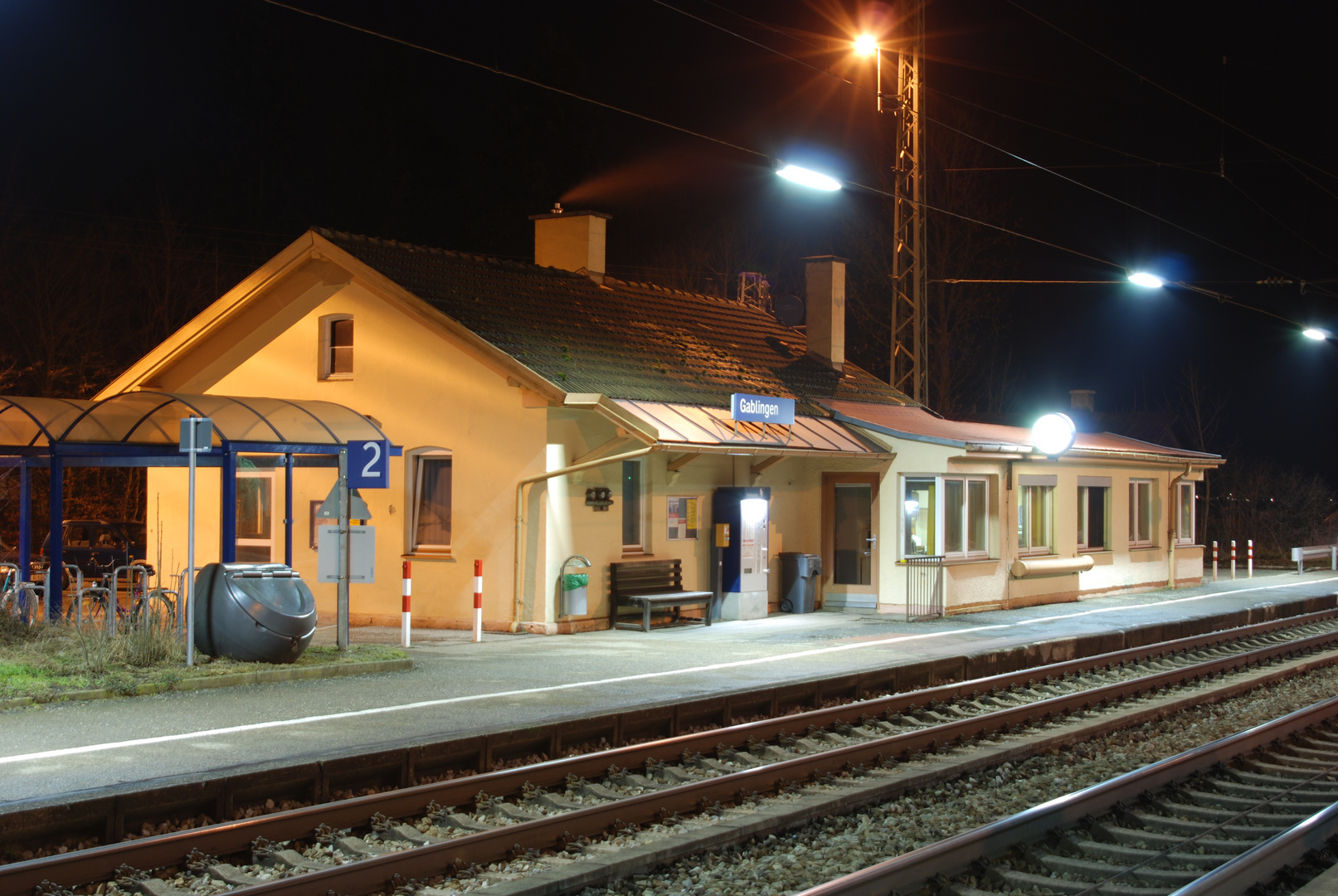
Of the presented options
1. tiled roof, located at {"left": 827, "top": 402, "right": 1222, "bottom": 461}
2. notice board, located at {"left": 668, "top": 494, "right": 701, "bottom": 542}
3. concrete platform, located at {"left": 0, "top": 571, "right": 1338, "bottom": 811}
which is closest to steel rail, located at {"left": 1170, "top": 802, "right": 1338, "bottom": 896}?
concrete platform, located at {"left": 0, "top": 571, "right": 1338, "bottom": 811}

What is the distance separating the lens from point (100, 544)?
84.5 ft

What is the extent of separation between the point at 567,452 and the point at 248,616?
577 cm

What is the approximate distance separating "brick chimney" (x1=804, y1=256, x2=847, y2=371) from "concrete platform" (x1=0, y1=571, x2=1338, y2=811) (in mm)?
6587

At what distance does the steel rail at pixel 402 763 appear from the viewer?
286 inches

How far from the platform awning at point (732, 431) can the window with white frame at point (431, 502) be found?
9.36 feet

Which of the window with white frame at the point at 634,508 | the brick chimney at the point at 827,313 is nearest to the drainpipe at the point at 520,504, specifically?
the window with white frame at the point at 634,508

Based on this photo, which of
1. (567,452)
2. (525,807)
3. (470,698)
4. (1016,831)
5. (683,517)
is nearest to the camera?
(1016,831)

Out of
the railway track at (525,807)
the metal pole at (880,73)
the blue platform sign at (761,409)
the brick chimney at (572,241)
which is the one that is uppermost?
the metal pole at (880,73)

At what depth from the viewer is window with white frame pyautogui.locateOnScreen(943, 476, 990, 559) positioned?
2127 centimetres

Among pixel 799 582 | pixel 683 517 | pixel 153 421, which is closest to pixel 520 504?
pixel 683 517

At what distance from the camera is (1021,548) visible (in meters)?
23.3

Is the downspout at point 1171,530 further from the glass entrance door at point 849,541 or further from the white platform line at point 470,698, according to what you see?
the glass entrance door at point 849,541

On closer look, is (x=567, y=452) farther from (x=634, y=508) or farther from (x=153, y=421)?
(x=153, y=421)

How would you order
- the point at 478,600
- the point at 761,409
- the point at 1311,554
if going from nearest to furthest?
the point at 478,600 → the point at 761,409 → the point at 1311,554
